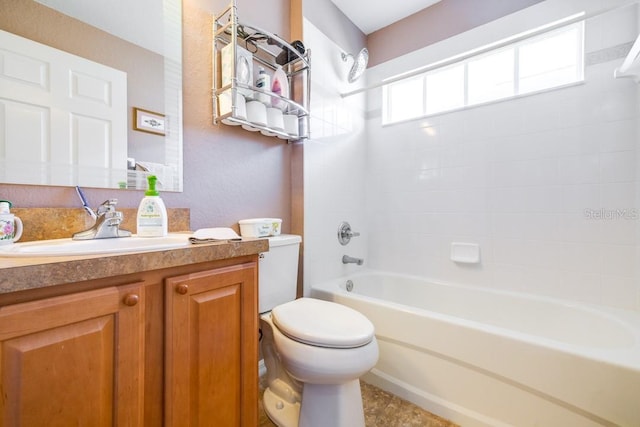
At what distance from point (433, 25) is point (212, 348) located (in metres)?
A: 2.48

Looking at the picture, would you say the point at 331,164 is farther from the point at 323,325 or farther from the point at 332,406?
the point at 332,406

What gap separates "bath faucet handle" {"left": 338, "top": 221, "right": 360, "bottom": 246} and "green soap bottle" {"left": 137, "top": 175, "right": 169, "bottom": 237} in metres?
1.30

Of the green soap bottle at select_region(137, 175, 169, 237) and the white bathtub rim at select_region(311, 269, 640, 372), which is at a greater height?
the green soap bottle at select_region(137, 175, 169, 237)

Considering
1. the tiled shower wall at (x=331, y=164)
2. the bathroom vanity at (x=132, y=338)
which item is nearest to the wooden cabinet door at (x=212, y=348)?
the bathroom vanity at (x=132, y=338)

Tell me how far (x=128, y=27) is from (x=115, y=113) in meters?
0.39

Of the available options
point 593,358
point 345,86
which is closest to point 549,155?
point 593,358

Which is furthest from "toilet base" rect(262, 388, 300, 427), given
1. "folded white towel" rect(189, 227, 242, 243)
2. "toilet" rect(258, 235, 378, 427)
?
"folded white towel" rect(189, 227, 242, 243)

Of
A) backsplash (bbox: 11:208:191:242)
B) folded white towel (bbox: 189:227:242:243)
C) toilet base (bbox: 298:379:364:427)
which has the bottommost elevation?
toilet base (bbox: 298:379:364:427)

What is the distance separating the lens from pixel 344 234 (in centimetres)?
210

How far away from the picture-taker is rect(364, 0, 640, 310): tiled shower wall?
1448 mm

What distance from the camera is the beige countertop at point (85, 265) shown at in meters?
0.49

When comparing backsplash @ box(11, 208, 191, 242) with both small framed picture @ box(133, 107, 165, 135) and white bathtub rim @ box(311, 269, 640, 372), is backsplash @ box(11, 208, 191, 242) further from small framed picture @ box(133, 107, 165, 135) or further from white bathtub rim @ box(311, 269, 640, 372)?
white bathtub rim @ box(311, 269, 640, 372)

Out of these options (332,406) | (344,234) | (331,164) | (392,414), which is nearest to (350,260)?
(344,234)

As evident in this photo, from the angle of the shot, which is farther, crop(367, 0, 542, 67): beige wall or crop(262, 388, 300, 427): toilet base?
crop(367, 0, 542, 67): beige wall
